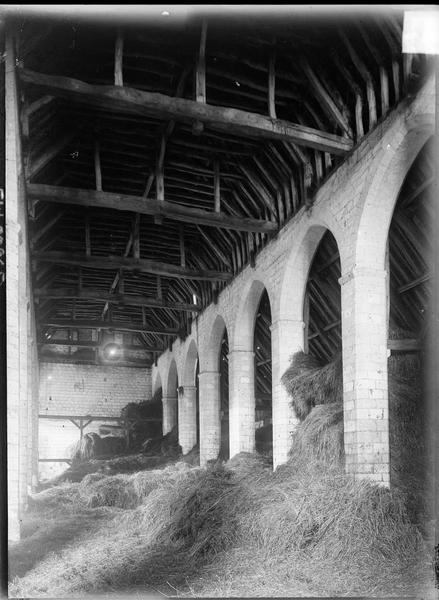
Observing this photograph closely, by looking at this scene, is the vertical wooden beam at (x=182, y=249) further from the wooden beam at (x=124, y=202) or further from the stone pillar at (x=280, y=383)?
the stone pillar at (x=280, y=383)

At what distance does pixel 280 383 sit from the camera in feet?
39.3

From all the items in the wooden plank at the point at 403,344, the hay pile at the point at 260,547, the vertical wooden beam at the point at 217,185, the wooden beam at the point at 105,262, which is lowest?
the hay pile at the point at 260,547

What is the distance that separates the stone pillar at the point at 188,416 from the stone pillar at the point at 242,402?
270 inches

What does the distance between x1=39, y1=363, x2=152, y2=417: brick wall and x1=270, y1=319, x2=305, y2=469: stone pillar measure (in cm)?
1749

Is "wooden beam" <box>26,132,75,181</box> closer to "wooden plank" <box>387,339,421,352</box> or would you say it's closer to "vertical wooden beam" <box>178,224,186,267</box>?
"vertical wooden beam" <box>178,224,186,267</box>

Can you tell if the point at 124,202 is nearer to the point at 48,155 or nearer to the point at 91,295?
the point at 48,155

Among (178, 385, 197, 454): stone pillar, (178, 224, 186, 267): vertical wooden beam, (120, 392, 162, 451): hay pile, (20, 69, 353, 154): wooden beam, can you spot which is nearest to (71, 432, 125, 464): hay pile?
(120, 392, 162, 451): hay pile

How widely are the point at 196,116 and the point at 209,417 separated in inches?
442

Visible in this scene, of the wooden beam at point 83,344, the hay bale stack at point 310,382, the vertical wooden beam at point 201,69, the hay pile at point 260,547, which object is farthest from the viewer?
the wooden beam at point 83,344

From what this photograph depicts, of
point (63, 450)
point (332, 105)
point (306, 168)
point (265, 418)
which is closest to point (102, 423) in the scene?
point (63, 450)

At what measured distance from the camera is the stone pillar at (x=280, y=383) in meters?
11.8

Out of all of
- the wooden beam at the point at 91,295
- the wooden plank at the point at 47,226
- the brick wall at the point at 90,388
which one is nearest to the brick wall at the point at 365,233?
the wooden plank at the point at 47,226

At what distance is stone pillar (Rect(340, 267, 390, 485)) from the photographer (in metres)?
8.48

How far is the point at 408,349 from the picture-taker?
9133 mm
